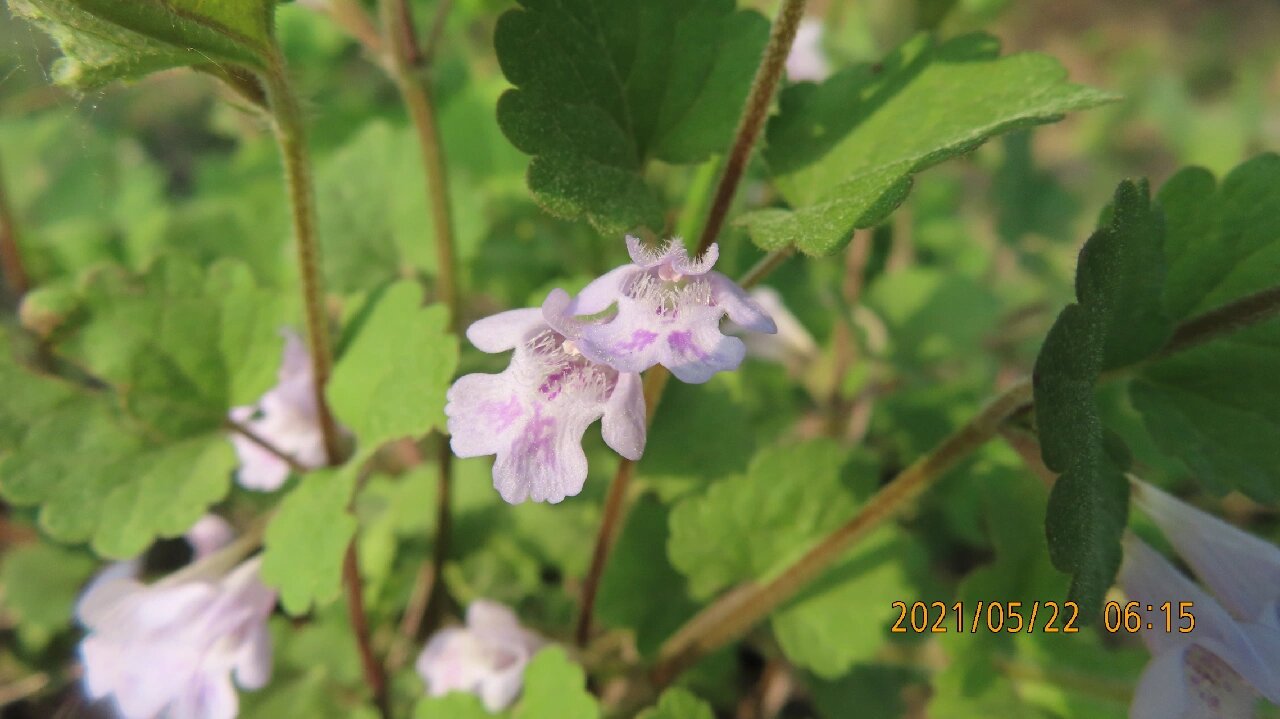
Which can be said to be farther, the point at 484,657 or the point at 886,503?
the point at 484,657

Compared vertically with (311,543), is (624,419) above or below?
above

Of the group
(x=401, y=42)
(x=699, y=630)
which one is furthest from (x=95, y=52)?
(x=699, y=630)

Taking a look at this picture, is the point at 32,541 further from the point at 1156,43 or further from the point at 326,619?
the point at 1156,43

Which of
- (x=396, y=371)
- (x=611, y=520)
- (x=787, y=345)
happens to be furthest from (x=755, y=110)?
(x=787, y=345)

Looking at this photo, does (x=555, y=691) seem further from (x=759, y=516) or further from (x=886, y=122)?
(x=886, y=122)

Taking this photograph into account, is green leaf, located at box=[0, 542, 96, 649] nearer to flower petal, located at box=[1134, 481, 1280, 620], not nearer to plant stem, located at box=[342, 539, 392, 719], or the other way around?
plant stem, located at box=[342, 539, 392, 719]

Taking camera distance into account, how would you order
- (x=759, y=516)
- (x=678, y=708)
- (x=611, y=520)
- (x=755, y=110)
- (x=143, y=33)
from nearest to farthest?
(x=143, y=33), (x=755, y=110), (x=678, y=708), (x=611, y=520), (x=759, y=516)

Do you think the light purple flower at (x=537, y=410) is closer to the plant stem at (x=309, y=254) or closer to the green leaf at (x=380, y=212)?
the plant stem at (x=309, y=254)

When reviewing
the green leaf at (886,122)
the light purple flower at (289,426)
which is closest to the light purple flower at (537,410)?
the green leaf at (886,122)
